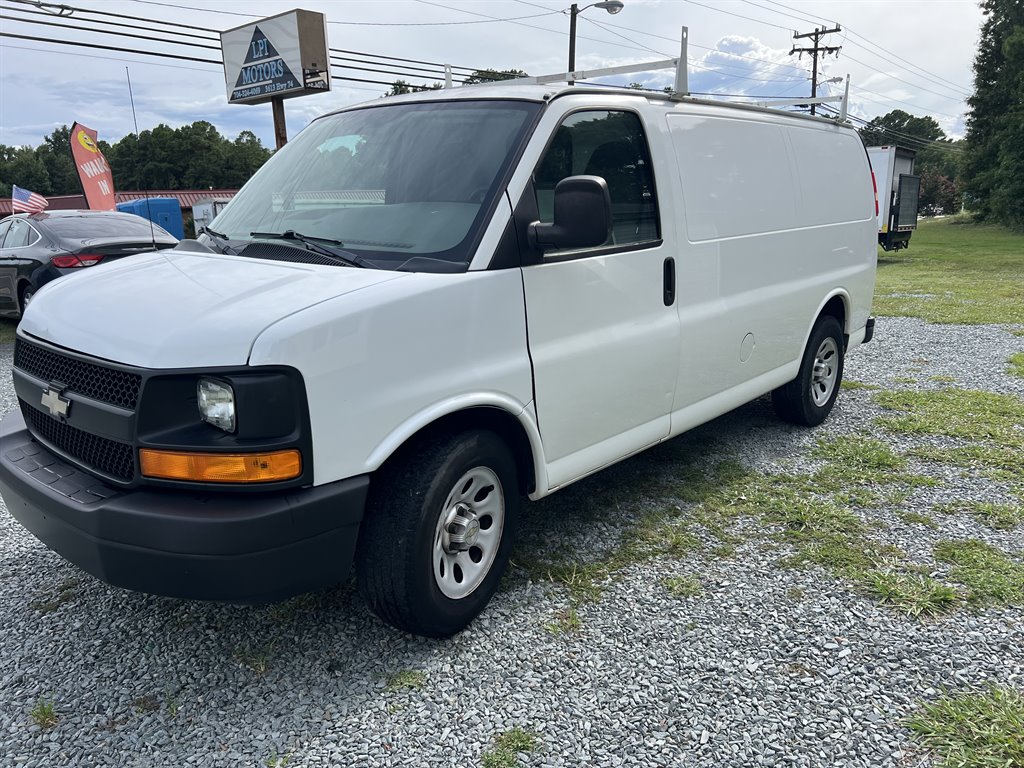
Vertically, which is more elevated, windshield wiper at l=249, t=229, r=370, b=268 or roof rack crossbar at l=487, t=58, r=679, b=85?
roof rack crossbar at l=487, t=58, r=679, b=85

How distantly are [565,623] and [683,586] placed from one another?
0.63 m

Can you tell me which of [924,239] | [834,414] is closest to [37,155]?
[924,239]

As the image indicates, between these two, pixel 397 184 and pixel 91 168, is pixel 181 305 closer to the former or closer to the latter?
pixel 397 184

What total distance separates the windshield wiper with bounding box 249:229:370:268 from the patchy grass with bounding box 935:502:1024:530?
346cm

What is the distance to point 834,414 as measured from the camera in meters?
6.23

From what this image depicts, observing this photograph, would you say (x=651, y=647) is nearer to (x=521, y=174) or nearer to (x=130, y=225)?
(x=521, y=174)

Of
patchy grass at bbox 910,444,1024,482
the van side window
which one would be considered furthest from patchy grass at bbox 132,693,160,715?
patchy grass at bbox 910,444,1024,482

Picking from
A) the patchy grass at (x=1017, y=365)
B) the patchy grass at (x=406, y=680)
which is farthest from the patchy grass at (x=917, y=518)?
the patchy grass at (x=1017, y=365)

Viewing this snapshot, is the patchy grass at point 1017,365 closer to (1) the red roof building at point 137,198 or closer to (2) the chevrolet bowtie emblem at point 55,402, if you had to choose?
(2) the chevrolet bowtie emblem at point 55,402

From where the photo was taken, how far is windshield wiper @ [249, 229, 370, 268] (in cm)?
299

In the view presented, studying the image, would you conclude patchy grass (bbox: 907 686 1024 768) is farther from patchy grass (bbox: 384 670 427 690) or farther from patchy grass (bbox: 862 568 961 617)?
patchy grass (bbox: 384 670 427 690)

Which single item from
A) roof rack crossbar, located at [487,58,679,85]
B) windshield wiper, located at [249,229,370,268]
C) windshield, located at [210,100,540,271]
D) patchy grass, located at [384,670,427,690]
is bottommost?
patchy grass, located at [384,670,427,690]

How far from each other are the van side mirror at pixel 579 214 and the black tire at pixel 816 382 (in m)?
3.05

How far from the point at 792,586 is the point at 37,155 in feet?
290
